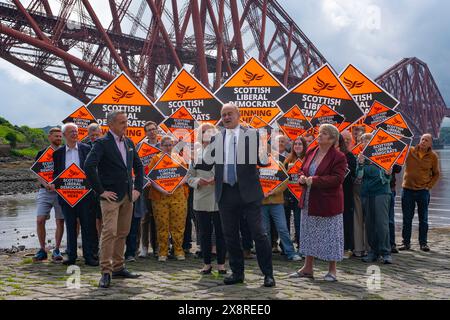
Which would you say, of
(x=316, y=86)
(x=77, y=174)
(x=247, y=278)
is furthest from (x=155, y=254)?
(x=316, y=86)

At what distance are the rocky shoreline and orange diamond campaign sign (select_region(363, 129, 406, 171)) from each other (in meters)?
17.9

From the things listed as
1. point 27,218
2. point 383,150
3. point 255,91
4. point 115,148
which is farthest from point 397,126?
point 27,218

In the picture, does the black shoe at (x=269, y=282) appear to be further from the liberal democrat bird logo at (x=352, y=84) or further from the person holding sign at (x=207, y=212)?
the liberal democrat bird logo at (x=352, y=84)

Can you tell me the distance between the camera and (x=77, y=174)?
668cm

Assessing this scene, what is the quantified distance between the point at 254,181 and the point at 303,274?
1.24 meters

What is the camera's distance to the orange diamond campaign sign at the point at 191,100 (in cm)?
833

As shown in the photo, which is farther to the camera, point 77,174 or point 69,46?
point 69,46

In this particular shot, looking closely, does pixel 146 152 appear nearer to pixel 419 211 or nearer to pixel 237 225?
pixel 237 225

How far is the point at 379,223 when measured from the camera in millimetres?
6914

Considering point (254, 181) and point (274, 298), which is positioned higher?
point (254, 181)

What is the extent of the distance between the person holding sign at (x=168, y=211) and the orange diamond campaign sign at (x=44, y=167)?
1186 millimetres

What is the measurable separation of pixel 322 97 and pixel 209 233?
3.21m
